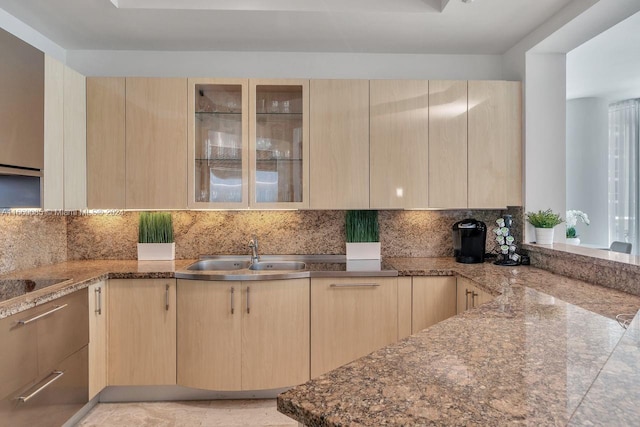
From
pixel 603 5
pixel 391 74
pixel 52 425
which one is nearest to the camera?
pixel 52 425

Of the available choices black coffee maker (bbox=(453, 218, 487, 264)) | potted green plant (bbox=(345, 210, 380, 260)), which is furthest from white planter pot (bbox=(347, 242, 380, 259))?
black coffee maker (bbox=(453, 218, 487, 264))

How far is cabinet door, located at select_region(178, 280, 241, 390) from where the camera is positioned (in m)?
2.34

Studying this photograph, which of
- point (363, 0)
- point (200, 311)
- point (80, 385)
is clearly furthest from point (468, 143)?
point (80, 385)

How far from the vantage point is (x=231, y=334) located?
2352 millimetres

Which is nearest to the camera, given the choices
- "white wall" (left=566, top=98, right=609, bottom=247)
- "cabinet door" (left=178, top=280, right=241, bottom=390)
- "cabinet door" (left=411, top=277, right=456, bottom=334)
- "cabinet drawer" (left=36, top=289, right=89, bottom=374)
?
"cabinet drawer" (left=36, top=289, right=89, bottom=374)

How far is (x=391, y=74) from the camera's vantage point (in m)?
2.97

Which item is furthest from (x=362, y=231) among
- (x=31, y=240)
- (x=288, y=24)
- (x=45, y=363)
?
(x=31, y=240)

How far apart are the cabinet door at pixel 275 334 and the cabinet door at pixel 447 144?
1.17 meters

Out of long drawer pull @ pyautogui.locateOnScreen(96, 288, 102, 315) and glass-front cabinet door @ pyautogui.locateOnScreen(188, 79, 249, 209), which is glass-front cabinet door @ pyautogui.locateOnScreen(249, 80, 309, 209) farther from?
long drawer pull @ pyautogui.locateOnScreen(96, 288, 102, 315)

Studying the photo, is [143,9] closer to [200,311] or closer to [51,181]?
[51,181]

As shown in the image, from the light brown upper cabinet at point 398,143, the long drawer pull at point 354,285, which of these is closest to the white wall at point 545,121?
the light brown upper cabinet at point 398,143

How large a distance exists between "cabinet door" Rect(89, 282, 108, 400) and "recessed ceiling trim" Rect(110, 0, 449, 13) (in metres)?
1.73

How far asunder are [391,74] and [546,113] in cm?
117

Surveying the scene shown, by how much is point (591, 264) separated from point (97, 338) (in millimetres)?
2899
